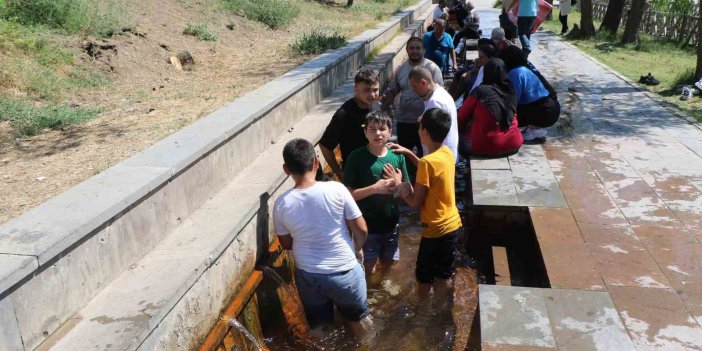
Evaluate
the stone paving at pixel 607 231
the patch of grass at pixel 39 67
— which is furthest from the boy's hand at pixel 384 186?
the patch of grass at pixel 39 67

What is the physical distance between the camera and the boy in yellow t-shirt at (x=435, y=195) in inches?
153

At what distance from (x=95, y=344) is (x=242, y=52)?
925cm

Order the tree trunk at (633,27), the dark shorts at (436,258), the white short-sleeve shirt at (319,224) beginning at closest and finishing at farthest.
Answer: the white short-sleeve shirt at (319,224) → the dark shorts at (436,258) → the tree trunk at (633,27)

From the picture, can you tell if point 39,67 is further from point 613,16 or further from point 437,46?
point 613,16

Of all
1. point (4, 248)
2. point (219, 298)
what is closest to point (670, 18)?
point (219, 298)

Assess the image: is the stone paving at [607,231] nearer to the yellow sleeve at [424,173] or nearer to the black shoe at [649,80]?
the yellow sleeve at [424,173]

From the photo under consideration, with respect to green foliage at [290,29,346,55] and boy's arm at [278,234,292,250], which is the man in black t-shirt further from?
green foliage at [290,29,346,55]

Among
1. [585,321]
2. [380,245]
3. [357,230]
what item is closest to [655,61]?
[380,245]

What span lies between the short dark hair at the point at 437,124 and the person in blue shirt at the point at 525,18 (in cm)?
747

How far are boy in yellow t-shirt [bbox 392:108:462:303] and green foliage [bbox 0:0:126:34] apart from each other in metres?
6.96

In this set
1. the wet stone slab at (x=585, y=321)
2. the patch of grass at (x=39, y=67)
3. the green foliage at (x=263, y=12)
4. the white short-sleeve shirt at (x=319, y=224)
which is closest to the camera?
the wet stone slab at (x=585, y=321)

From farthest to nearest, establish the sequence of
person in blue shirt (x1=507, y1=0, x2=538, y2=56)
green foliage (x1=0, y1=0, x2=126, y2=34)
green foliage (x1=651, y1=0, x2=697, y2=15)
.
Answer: green foliage (x1=651, y1=0, x2=697, y2=15) < person in blue shirt (x1=507, y1=0, x2=538, y2=56) < green foliage (x1=0, y1=0, x2=126, y2=34)

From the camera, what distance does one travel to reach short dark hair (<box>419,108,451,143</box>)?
12.7 ft

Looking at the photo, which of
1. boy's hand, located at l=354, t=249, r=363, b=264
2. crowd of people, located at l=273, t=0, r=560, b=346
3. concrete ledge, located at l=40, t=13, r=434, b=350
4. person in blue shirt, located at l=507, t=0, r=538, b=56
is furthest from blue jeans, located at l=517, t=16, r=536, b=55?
boy's hand, located at l=354, t=249, r=363, b=264
